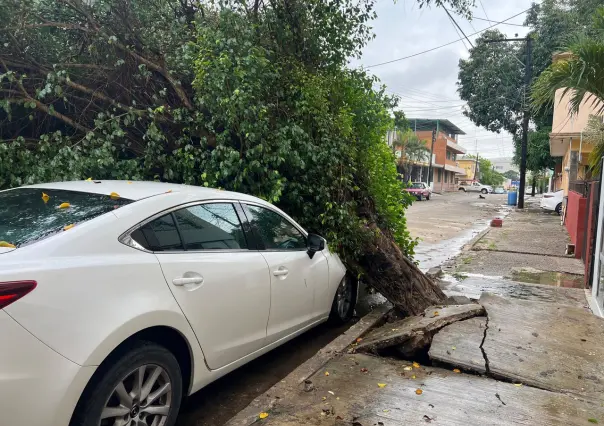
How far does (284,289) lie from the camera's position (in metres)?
3.64

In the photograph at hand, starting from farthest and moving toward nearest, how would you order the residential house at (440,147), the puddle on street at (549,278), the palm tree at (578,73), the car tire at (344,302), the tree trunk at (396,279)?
the residential house at (440,147) < the puddle on street at (549,278) < the palm tree at (578,73) < the tree trunk at (396,279) < the car tire at (344,302)

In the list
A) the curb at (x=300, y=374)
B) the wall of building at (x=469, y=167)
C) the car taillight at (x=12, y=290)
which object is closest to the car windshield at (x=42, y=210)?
the car taillight at (x=12, y=290)

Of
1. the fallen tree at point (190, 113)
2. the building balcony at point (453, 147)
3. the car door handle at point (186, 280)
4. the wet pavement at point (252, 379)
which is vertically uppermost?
the building balcony at point (453, 147)

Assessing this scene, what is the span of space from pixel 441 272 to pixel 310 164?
3.84 m

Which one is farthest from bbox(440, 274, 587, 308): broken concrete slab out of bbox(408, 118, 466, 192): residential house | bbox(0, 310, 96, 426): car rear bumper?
bbox(408, 118, 466, 192): residential house

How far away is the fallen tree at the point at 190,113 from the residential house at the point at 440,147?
52593 mm

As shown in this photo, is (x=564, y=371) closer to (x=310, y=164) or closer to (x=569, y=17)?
(x=310, y=164)

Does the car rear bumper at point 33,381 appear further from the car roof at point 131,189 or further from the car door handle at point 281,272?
the car door handle at point 281,272

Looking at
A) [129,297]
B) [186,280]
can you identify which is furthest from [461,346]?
[129,297]

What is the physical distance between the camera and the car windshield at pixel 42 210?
2.40 m

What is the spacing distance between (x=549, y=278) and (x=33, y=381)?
303 inches

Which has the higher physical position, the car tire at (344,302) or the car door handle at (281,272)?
the car door handle at (281,272)

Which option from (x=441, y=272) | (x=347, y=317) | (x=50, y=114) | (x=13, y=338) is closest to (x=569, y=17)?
(x=441, y=272)

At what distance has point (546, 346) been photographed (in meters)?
3.95
